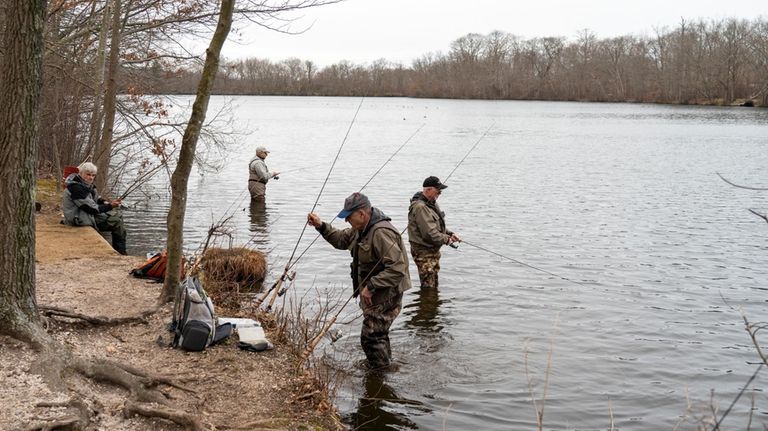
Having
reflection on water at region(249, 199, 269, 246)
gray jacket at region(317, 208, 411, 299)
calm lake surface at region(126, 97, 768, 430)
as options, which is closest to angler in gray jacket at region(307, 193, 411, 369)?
gray jacket at region(317, 208, 411, 299)

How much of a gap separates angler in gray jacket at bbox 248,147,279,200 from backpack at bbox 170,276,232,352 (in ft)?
39.2

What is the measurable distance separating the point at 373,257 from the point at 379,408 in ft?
4.86

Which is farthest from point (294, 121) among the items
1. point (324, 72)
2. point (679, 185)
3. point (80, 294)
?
point (324, 72)

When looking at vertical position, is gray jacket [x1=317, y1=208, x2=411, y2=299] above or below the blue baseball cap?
below

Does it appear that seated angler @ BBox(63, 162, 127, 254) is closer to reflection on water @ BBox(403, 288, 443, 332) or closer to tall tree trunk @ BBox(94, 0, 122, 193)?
tall tree trunk @ BBox(94, 0, 122, 193)

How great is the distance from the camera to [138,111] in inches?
714

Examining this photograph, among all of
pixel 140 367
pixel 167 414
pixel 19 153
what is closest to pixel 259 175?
pixel 140 367

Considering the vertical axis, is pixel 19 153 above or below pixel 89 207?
above

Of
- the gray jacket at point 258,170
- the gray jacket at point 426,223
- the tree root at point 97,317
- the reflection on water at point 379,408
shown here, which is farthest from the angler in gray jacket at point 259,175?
the reflection on water at point 379,408

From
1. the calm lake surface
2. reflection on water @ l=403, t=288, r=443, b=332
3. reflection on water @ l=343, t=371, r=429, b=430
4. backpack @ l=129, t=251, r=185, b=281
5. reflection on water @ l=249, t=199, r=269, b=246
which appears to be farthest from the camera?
reflection on water @ l=249, t=199, r=269, b=246

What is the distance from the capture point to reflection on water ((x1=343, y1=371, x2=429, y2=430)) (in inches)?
283

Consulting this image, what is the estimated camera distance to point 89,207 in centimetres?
1230

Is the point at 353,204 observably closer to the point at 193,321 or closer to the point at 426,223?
→ the point at 193,321

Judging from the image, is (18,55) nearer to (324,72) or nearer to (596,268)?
(596,268)
